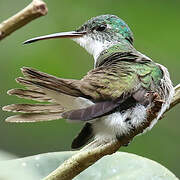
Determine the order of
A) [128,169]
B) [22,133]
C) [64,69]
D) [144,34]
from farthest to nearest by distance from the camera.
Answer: [22,133] → [144,34] → [64,69] → [128,169]

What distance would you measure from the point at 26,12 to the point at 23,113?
1.37m

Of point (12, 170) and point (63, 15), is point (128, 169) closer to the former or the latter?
point (12, 170)

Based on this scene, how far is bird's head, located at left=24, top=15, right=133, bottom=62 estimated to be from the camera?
13.9 ft

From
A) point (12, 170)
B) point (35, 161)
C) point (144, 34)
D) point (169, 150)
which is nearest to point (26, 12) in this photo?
point (12, 170)

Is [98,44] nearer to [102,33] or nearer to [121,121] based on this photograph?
[102,33]

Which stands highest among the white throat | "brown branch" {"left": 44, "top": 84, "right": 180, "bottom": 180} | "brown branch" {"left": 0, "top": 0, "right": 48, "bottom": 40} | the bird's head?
"brown branch" {"left": 0, "top": 0, "right": 48, "bottom": 40}

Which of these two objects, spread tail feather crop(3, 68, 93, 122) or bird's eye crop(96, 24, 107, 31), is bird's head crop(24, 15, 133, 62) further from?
spread tail feather crop(3, 68, 93, 122)

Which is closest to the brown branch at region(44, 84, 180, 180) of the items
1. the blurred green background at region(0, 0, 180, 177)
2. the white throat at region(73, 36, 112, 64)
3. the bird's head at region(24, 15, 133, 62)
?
the blurred green background at region(0, 0, 180, 177)

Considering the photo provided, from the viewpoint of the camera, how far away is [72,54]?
15.2 feet

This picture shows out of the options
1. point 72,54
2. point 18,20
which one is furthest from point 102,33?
point 18,20

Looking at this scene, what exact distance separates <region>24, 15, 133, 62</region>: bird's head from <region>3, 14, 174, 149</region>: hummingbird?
3.50ft

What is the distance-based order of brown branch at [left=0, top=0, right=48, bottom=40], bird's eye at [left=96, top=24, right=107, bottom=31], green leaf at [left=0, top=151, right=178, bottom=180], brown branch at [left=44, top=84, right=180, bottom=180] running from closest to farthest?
brown branch at [left=0, top=0, right=48, bottom=40] → brown branch at [left=44, top=84, right=180, bottom=180] → green leaf at [left=0, top=151, right=178, bottom=180] → bird's eye at [left=96, top=24, right=107, bottom=31]

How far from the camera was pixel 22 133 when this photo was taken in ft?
16.9

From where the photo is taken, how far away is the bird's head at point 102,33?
423 cm
